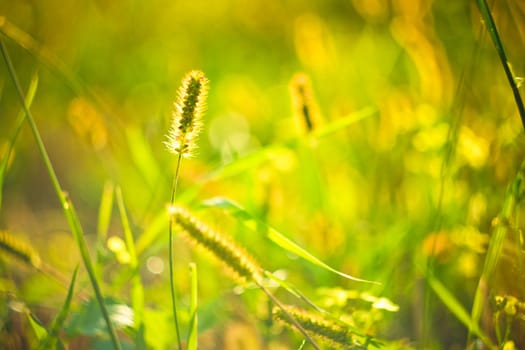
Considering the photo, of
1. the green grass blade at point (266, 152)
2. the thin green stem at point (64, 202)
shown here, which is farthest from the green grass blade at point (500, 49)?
the thin green stem at point (64, 202)

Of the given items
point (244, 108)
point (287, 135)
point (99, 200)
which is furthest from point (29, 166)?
point (287, 135)

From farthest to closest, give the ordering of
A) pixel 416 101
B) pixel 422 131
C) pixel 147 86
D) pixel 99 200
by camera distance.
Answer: pixel 147 86, pixel 99 200, pixel 416 101, pixel 422 131

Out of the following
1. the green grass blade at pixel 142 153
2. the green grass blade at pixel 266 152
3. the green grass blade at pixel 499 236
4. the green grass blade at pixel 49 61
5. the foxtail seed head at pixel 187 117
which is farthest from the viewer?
the green grass blade at pixel 142 153

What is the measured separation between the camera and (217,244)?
32.1 inches

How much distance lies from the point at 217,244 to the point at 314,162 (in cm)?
68

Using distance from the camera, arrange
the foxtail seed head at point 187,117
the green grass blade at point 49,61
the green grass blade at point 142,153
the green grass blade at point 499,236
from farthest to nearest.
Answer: the green grass blade at point 142,153 < the green grass blade at point 49,61 < the green grass blade at point 499,236 < the foxtail seed head at point 187,117

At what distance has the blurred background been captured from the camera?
4.10 feet

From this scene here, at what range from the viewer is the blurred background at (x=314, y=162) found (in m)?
1.25

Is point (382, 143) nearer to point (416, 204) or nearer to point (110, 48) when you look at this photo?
point (416, 204)

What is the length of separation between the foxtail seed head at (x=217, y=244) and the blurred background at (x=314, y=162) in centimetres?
21

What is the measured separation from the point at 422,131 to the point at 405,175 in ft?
0.62

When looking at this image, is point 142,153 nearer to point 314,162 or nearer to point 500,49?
point 314,162

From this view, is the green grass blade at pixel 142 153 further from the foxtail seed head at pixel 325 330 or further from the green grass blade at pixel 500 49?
the green grass blade at pixel 500 49

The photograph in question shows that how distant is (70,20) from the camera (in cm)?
279
